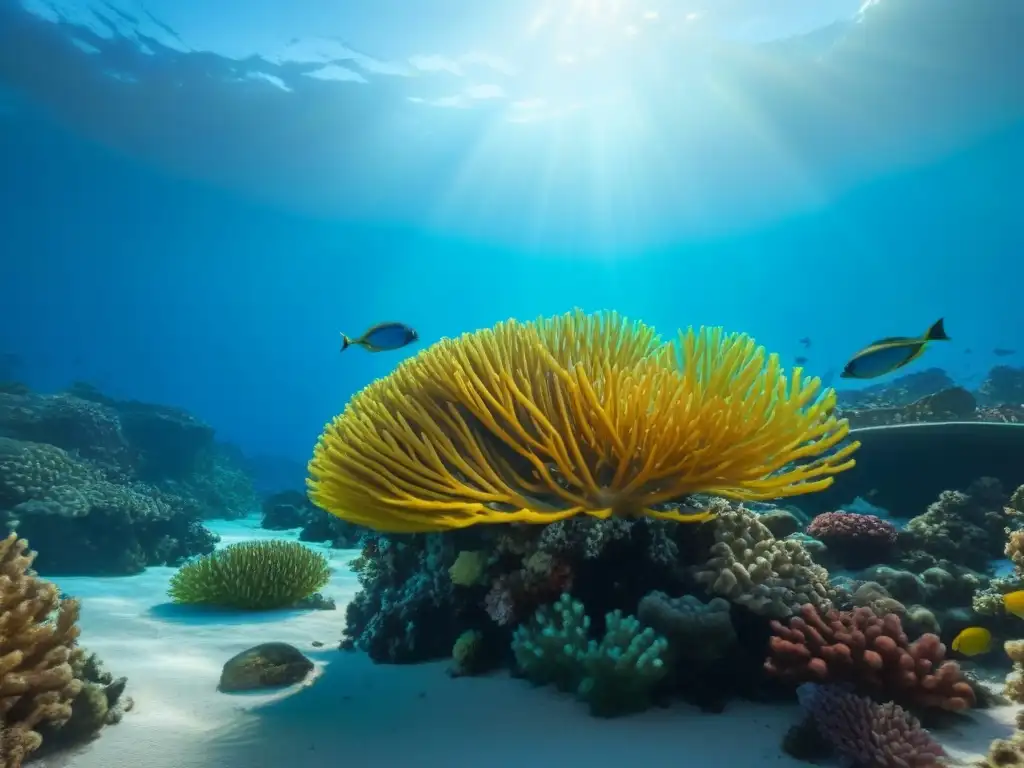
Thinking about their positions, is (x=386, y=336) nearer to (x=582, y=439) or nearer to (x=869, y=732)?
(x=582, y=439)

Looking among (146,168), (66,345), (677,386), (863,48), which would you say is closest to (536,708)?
(677,386)

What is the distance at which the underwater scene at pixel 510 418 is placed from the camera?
3.06 metres

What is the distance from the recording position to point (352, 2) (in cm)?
2688

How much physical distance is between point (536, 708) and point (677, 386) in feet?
6.60

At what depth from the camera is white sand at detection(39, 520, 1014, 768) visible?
2.79m

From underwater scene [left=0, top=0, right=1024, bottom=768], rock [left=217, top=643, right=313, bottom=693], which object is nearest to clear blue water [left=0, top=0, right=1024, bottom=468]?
underwater scene [left=0, top=0, right=1024, bottom=768]

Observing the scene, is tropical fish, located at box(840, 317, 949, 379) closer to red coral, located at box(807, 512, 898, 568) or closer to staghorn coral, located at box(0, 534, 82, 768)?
red coral, located at box(807, 512, 898, 568)

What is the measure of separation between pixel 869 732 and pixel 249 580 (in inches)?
253

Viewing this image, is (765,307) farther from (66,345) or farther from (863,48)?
(66,345)

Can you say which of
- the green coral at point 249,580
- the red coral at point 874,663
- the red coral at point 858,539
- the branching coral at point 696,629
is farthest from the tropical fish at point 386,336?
the red coral at point 858,539

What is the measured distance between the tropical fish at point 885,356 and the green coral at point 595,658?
2.96 meters

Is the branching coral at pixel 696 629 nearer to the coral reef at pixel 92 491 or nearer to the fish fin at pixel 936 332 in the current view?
the fish fin at pixel 936 332

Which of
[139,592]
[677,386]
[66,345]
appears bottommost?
[139,592]

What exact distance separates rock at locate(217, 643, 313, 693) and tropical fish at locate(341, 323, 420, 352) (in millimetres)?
3282
